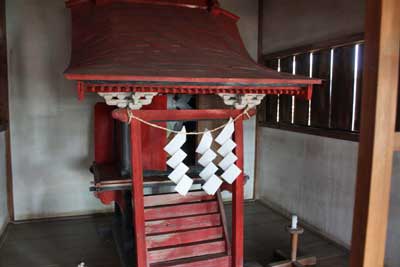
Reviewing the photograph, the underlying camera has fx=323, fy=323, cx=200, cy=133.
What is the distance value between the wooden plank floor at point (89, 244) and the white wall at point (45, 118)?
0.32m

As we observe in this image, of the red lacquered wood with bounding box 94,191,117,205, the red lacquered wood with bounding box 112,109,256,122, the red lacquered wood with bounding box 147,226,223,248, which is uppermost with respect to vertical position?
the red lacquered wood with bounding box 112,109,256,122

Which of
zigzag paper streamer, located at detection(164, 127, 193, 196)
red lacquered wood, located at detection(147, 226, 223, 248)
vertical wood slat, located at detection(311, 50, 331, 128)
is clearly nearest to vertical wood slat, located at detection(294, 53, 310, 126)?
vertical wood slat, located at detection(311, 50, 331, 128)

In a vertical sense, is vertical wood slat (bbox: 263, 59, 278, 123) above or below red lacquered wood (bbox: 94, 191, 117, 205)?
above

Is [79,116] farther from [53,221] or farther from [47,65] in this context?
[53,221]

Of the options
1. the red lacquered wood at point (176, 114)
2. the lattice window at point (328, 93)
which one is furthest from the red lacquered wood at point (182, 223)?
the lattice window at point (328, 93)

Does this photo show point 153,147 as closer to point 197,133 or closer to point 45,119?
point 197,133

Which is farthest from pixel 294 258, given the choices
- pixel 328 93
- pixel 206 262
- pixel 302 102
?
pixel 302 102

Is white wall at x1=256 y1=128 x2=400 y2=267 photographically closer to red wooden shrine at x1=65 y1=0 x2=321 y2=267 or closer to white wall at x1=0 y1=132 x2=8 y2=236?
red wooden shrine at x1=65 y1=0 x2=321 y2=267

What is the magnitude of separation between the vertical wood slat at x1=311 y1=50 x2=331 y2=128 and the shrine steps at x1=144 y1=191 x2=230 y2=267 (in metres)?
1.53

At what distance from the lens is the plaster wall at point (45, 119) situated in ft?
12.2

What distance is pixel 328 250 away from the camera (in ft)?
10.3

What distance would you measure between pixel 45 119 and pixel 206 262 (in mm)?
2607

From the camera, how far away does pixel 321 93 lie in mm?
3408

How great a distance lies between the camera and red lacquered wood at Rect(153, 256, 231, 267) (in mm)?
2387
